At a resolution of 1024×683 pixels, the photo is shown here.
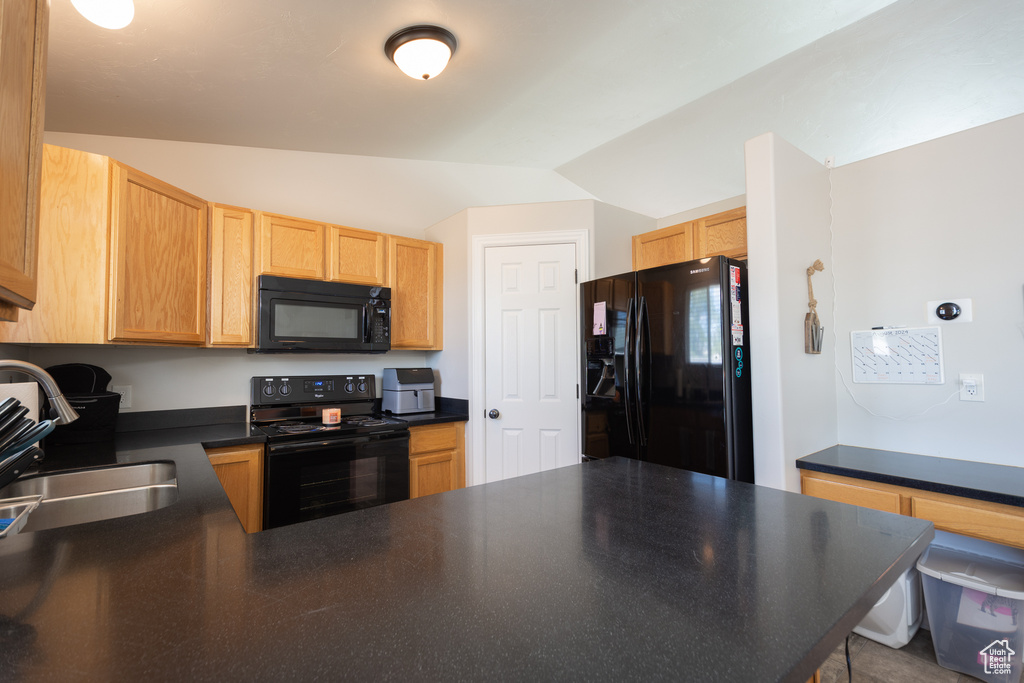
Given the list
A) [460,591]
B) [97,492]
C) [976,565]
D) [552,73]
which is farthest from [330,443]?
[976,565]

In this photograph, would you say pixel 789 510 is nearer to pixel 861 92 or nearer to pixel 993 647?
pixel 993 647

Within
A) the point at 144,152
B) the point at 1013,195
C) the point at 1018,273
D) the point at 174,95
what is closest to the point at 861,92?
the point at 1013,195

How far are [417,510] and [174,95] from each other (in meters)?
2.47

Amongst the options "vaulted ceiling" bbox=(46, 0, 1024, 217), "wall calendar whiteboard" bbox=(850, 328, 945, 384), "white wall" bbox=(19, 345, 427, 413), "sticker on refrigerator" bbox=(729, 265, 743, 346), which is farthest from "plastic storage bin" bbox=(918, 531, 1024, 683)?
"white wall" bbox=(19, 345, 427, 413)

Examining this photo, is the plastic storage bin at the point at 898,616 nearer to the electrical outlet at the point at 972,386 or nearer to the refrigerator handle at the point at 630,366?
the electrical outlet at the point at 972,386

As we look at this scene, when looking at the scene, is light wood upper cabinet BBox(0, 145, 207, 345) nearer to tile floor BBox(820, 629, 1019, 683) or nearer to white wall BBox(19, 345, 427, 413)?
white wall BBox(19, 345, 427, 413)

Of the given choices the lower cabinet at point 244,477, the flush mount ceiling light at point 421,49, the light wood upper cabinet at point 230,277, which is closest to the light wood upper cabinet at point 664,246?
the flush mount ceiling light at point 421,49

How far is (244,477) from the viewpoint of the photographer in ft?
7.79

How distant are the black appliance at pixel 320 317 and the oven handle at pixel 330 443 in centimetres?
60

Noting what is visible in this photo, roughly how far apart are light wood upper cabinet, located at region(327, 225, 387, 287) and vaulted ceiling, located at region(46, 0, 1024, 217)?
0.62 meters

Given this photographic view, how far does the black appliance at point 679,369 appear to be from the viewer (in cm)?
211

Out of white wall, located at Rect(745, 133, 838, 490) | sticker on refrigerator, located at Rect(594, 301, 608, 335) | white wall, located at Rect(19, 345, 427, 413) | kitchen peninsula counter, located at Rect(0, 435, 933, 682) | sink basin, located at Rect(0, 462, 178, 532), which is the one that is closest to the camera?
kitchen peninsula counter, located at Rect(0, 435, 933, 682)

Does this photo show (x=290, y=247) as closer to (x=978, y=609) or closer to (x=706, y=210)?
(x=706, y=210)

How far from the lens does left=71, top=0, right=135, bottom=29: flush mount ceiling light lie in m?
1.51
